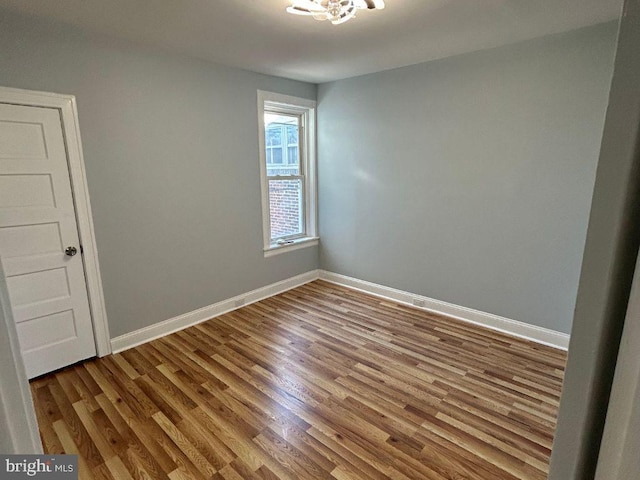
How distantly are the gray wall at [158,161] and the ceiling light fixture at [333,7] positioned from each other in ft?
4.90

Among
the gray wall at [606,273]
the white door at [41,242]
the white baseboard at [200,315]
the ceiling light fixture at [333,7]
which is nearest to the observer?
the gray wall at [606,273]

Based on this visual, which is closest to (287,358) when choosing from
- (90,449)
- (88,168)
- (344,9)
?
(90,449)

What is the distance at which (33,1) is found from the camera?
2045 millimetres

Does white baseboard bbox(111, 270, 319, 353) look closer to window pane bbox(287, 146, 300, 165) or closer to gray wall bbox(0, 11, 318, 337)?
gray wall bbox(0, 11, 318, 337)

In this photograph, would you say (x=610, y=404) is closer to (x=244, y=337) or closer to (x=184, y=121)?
(x=244, y=337)

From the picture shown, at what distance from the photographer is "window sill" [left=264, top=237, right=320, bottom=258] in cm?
413

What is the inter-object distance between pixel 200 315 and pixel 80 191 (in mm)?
1610

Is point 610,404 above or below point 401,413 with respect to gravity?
above

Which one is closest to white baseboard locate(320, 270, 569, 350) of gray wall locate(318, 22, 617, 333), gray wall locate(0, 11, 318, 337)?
gray wall locate(318, 22, 617, 333)

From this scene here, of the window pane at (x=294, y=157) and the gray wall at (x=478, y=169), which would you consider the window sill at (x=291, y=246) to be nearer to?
the gray wall at (x=478, y=169)

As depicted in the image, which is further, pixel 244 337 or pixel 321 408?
pixel 244 337

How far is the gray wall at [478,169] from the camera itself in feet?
8.77

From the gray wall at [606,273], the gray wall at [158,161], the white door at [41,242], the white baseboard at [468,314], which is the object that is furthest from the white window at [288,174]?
the gray wall at [606,273]

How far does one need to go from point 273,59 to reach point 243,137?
85 centimetres
